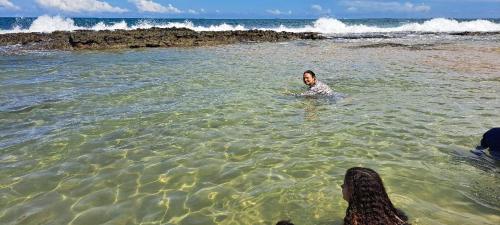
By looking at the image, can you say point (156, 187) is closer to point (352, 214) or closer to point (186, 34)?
point (352, 214)

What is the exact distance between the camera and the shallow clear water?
18.4 feet

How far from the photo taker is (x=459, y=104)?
10.8 m

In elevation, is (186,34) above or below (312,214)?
above

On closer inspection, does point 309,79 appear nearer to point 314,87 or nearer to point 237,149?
point 314,87

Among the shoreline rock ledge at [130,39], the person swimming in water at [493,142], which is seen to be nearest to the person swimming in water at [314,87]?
the person swimming in water at [493,142]

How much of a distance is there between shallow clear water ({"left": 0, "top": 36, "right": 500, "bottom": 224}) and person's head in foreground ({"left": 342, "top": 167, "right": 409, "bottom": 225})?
1.36 metres

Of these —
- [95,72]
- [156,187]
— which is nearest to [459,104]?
[156,187]

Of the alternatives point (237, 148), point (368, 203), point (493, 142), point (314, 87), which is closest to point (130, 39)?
point (314, 87)

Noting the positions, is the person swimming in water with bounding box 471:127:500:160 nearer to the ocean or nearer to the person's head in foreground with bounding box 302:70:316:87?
the ocean

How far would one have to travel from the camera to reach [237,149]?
7.77 meters

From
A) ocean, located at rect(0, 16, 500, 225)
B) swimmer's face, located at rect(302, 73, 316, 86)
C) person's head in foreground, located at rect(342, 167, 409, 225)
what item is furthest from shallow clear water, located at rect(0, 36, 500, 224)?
person's head in foreground, located at rect(342, 167, 409, 225)

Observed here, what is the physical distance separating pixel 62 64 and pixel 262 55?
34.1ft

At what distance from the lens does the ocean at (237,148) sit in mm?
5609

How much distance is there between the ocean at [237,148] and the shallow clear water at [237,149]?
0.03m
